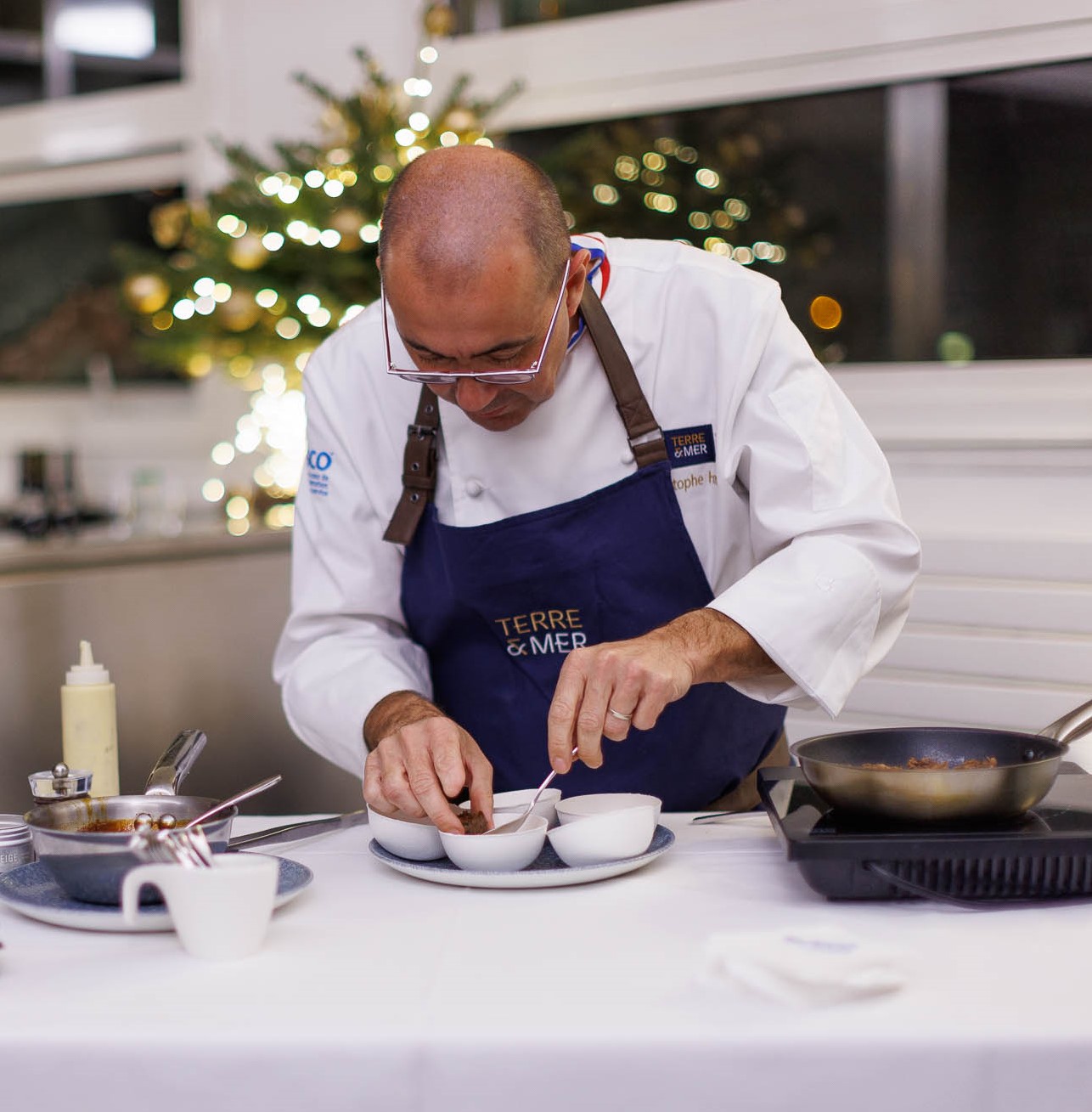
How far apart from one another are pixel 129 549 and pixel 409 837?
1.31 m

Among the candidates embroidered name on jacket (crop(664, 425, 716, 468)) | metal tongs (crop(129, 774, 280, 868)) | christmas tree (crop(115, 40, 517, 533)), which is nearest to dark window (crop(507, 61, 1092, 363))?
christmas tree (crop(115, 40, 517, 533))

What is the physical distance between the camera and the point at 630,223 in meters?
2.93

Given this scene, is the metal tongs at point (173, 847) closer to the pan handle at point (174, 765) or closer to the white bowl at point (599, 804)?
the pan handle at point (174, 765)

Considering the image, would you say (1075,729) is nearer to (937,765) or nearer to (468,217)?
(937,765)

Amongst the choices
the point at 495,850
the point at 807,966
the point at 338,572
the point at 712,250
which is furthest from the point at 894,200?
the point at 807,966

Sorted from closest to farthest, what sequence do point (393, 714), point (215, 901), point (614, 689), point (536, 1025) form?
point (536, 1025)
point (215, 901)
point (614, 689)
point (393, 714)

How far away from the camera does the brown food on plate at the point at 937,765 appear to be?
4.06ft

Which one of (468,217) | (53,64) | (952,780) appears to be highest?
(53,64)

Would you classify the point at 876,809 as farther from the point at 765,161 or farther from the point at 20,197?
the point at 20,197

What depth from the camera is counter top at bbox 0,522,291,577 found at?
2287 millimetres

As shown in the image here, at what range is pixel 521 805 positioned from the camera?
1.36 meters

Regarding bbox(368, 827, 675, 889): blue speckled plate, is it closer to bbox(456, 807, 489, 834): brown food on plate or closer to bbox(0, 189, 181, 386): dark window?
bbox(456, 807, 489, 834): brown food on plate

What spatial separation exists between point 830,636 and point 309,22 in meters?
2.41

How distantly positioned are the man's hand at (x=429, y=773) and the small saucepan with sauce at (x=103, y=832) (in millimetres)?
168
